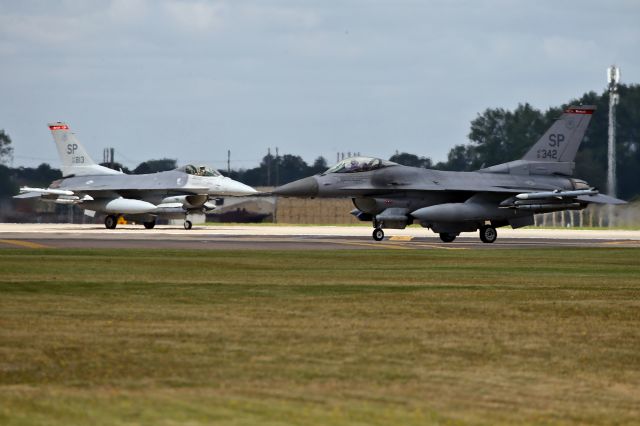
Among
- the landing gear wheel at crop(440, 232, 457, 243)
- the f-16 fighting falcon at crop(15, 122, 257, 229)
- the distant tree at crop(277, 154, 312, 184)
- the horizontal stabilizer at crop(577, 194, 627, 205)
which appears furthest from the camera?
the distant tree at crop(277, 154, 312, 184)

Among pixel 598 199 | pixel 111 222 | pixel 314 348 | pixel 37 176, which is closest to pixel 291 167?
pixel 37 176

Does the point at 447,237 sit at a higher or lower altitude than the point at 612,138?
lower

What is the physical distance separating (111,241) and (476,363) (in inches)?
1141

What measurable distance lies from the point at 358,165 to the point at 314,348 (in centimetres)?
3084

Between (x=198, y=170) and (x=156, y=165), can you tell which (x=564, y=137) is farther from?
(x=156, y=165)

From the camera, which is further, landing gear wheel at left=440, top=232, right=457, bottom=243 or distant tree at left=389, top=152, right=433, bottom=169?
→ distant tree at left=389, top=152, right=433, bottom=169

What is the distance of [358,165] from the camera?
142 ft

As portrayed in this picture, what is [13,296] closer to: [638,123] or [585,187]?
[585,187]

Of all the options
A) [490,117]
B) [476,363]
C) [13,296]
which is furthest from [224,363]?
[490,117]

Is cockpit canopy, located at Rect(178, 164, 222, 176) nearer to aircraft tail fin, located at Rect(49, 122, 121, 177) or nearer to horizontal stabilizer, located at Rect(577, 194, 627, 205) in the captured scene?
aircraft tail fin, located at Rect(49, 122, 121, 177)

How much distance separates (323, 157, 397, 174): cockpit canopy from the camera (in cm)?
4322

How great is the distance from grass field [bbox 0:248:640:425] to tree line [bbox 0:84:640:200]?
60294 millimetres

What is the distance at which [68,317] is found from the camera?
A: 49.5 ft

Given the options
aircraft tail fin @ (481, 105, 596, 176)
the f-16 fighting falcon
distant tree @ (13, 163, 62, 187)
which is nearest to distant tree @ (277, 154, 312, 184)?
distant tree @ (13, 163, 62, 187)
